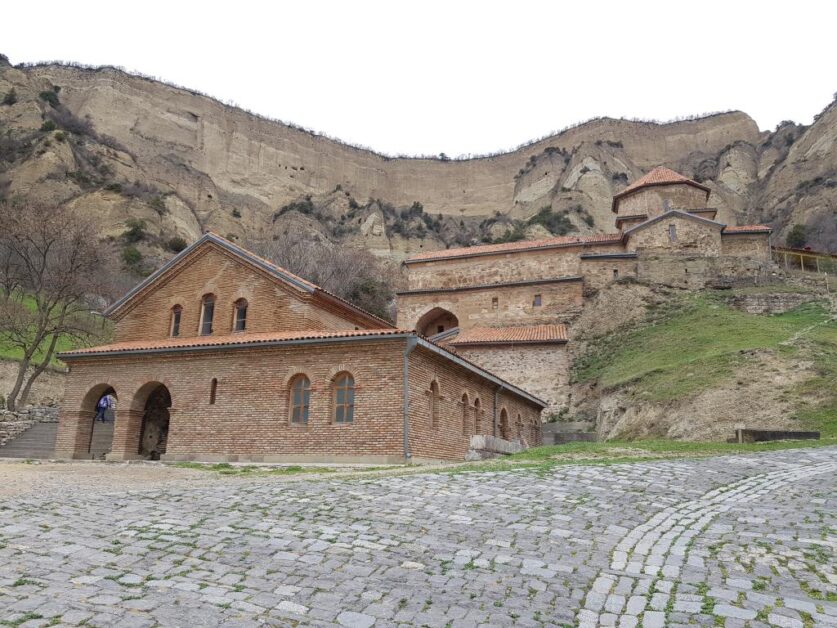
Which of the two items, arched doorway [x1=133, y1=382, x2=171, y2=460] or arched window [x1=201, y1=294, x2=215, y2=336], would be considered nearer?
arched doorway [x1=133, y1=382, x2=171, y2=460]

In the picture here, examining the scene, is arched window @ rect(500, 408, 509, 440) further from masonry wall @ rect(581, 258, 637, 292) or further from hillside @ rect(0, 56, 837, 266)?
hillside @ rect(0, 56, 837, 266)

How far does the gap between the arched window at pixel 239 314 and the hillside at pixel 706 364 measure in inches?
533

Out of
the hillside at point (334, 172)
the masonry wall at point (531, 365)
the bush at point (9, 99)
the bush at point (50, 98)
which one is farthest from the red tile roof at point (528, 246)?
the bush at point (50, 98)

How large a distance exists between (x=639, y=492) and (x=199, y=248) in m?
16.8

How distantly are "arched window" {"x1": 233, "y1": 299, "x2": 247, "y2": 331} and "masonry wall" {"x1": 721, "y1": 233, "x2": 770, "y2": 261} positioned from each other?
3153cm

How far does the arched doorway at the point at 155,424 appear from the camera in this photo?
20.8 metres

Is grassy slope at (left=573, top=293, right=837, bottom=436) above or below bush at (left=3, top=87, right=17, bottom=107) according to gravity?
below

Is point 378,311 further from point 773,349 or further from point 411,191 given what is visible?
point 411,191

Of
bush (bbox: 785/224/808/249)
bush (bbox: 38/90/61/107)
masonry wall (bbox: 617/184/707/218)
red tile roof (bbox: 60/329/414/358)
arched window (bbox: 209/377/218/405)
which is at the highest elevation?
bush (bbox: 38/90/61/107)

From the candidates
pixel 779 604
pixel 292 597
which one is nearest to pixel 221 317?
pixel 292 597

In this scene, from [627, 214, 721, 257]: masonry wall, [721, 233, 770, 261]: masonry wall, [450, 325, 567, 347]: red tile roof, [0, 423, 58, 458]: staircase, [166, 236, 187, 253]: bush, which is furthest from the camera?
[166, 236, 187, 253]: bush

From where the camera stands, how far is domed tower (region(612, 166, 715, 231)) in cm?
4453

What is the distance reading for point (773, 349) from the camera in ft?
77.0

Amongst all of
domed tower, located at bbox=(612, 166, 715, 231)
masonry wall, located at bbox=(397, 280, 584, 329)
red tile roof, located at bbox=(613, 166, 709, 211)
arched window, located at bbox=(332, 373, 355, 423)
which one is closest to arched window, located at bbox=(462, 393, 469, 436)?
arched window, located at bbox=(332, 373, 355, 423)
